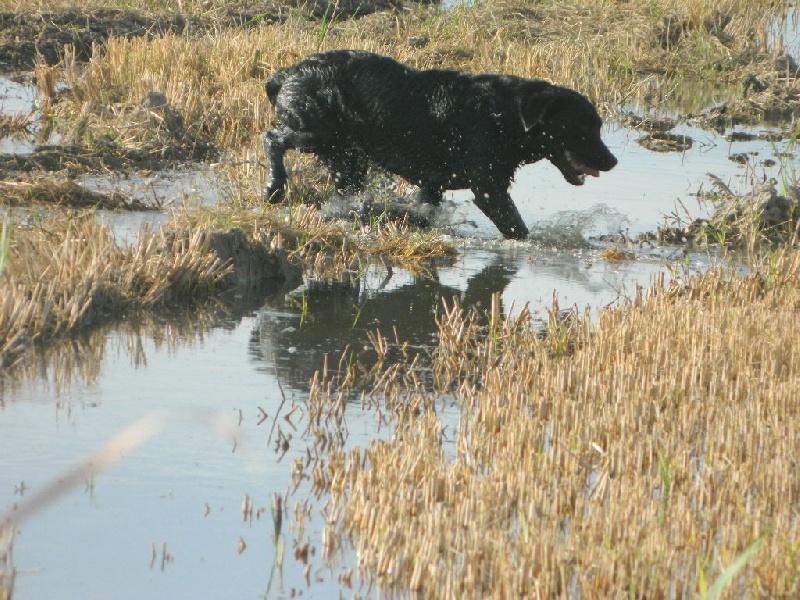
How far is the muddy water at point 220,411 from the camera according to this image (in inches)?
140

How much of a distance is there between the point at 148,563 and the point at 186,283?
3.49m

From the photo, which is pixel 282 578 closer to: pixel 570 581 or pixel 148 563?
pixel 148 563

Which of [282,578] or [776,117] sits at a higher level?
[776,117]

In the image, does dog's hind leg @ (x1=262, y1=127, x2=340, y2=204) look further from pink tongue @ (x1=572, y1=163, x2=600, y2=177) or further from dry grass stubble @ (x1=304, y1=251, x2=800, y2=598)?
dry grass stubble @ (x1=304, y1=251, x2=800, y2=598)

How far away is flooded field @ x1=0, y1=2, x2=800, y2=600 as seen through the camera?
139 inches

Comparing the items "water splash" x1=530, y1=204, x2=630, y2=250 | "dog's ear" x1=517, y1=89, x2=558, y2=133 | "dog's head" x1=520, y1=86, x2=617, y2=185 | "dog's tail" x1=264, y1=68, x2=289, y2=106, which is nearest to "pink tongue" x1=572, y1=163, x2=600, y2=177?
"dog's head" x1=520, y1=86, x2=617, y2=185

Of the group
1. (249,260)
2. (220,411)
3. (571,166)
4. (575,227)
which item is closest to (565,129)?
(571,166)

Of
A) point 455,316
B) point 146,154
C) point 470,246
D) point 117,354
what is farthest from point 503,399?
point 146,154

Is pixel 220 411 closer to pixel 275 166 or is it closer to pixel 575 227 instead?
pixel 275 166

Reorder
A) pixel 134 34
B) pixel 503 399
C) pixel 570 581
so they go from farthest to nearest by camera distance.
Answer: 1. pixel 134 34
2. pixel 503 399
3. pixel 570 581

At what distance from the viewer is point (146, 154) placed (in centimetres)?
1067

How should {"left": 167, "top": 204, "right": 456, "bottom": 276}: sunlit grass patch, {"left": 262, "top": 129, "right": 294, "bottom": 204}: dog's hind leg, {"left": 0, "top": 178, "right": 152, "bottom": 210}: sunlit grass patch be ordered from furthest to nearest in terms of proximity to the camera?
{"left": 262, "top": 129, "right": 294, "bottom": 204}: dog's hind leg < {"left": 0, "top": 178, "right": 152, "bottom": 210}: sunlit grass patch < {"left": 167, "top": 204, "right": 456, "bottom": 276}: sunlit grass patch

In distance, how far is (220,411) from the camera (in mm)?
4992

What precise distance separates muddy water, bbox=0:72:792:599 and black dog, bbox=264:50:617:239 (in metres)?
0.46
